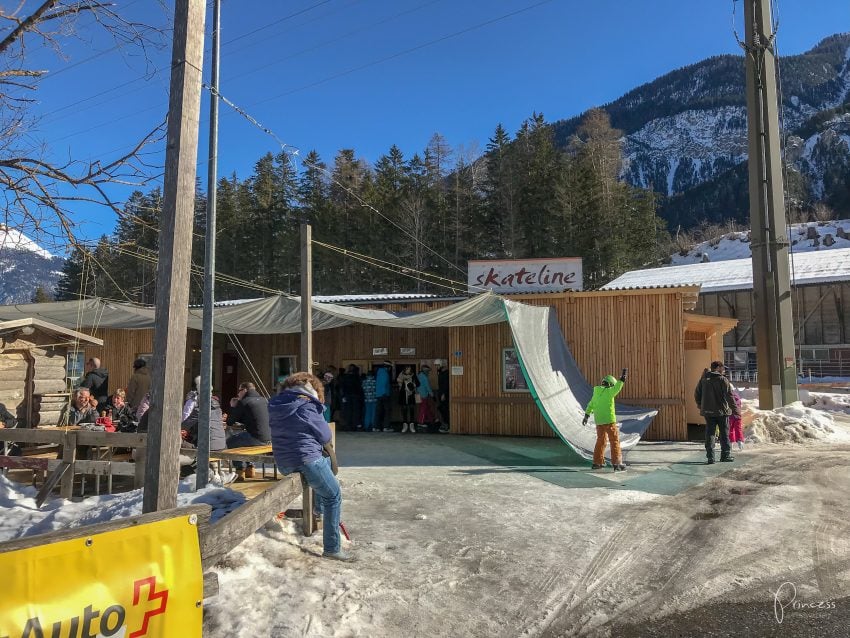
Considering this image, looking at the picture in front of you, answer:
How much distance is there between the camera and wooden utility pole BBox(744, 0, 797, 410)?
44.9 ft

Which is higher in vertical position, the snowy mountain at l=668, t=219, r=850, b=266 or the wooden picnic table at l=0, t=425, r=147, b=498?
the snowy mountain at l=668, t=219, r=850, b=266

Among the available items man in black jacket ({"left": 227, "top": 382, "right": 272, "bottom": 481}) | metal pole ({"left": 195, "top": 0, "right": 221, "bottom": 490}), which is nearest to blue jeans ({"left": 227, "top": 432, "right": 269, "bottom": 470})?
man in black jacket ({"left": 227, "top": 382, "right": 272, "bottom": 481})

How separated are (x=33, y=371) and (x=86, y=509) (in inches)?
159

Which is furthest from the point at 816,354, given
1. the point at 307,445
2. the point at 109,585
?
the point at 109,585

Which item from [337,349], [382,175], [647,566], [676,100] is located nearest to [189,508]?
[647,566]

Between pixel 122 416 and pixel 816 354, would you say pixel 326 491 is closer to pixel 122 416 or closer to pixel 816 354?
pixel 122 416

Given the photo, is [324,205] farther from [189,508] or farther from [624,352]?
[189,508]

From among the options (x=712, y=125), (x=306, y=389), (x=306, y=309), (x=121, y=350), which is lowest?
(x=306, y=389)

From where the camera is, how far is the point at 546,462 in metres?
9.24

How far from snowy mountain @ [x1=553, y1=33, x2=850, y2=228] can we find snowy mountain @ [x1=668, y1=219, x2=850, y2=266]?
4372cm

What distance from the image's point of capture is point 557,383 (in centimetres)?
997

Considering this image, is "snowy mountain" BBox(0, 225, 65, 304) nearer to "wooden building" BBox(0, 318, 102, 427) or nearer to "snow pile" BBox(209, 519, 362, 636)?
"wooden building" BBox(0, 318, 102, 427)

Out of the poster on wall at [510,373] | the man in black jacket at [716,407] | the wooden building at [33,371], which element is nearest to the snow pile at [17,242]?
the wooden building at [33,371]

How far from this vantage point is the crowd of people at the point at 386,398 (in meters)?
13.6
